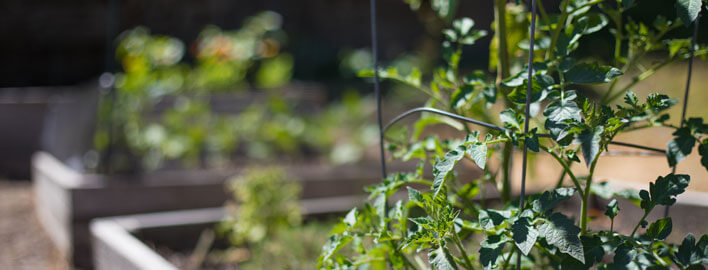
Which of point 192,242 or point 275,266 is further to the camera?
point 192,242

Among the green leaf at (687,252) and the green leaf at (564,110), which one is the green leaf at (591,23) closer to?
the green leaf at (564,110)

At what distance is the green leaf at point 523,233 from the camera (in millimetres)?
755

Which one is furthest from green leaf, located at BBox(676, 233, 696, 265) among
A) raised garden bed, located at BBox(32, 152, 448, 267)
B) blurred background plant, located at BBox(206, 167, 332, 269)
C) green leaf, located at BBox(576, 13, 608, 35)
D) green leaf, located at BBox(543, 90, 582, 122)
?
raised garden bed, located at BBox(32, 152, 448, 267)

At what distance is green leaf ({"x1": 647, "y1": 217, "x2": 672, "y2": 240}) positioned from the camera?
2.61ft

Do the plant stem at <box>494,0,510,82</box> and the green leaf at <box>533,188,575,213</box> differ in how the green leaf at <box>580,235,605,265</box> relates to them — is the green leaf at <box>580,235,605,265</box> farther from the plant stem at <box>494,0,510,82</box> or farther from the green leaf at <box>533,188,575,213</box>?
the plant stem at <box>494,0,510,82</box>

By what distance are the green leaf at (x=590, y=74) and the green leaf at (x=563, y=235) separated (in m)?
0.20

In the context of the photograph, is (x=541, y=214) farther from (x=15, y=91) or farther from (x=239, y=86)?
(x=15, y=91)

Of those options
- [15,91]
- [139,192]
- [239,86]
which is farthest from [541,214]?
[15,91]

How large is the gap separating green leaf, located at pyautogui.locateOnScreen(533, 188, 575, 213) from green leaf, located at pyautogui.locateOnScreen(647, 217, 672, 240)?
0.13m

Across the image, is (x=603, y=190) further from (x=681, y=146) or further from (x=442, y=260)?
(x=442, y=260)

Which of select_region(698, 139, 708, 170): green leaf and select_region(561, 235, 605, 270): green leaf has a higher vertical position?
select_region(698, 139, 708, 170): green leaf

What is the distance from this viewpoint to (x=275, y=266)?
187 centimetres

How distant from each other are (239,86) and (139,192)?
1925 millimetres

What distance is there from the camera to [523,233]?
2.53 feet
